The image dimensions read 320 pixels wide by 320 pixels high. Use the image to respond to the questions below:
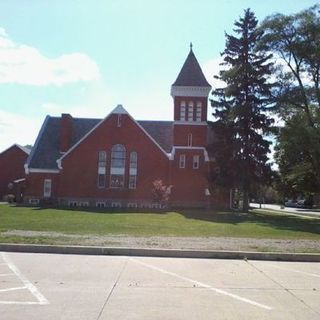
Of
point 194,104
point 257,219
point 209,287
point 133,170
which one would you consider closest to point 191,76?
point 194,104

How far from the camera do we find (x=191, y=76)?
54219 mm

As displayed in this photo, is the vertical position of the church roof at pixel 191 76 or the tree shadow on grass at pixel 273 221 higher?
the church roof at pixel 191 76

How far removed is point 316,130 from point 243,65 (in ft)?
38.4

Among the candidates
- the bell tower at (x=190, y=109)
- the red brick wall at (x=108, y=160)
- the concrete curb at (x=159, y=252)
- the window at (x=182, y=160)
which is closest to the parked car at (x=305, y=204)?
the window at (x=182, y=160)

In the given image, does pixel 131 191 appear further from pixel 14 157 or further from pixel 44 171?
pixel 14 157

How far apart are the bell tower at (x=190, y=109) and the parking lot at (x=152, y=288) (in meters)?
40.1

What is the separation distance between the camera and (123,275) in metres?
11.0

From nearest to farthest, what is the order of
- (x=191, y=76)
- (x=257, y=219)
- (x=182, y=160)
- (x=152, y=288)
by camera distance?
(x=152, y=288) < (x=257, y=219) < (x=182, y=160) < (x=191, y=76)

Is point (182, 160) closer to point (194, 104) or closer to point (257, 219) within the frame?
point (194, 104)

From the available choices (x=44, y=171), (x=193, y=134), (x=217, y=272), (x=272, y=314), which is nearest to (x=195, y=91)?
(x=193, y=134)

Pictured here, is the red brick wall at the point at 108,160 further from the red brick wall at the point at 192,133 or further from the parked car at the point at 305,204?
the parked car at the point at 305,204

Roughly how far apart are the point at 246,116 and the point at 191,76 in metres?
9.62

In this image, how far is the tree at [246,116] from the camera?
155 feet

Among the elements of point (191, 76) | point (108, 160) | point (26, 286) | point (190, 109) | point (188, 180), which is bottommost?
point (26, 286)
